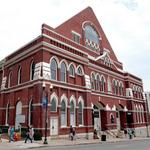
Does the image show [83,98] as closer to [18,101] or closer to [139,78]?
[18,101]

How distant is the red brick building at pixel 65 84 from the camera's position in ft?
85.3

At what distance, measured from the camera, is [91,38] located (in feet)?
141

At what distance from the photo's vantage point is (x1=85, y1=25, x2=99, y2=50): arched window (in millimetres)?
41569

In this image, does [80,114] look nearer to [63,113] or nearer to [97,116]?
[63,113]

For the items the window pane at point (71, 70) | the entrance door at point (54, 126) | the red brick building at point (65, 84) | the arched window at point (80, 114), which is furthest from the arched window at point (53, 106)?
the window pane at point (71, 70)

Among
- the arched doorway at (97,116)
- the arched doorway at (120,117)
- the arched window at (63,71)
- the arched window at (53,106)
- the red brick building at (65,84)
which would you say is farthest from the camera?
the arched doorway at (120,117)

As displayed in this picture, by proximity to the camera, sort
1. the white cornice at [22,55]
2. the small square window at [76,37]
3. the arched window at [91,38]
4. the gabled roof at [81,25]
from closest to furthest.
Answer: the white cornice at [22,55]
the gabled roof at [81,25]
the small square window at [76,37]
the arched window at [91,38]

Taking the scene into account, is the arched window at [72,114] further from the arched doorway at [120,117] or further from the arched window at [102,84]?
the arched doorway at [120,117]

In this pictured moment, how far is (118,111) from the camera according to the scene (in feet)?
144

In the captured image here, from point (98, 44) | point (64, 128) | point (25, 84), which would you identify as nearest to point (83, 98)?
point (64, 128)

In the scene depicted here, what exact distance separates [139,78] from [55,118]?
3437 centimetres

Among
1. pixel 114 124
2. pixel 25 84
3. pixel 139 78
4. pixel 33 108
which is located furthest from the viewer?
pixel 139 78

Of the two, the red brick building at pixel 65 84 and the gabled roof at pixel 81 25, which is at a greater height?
the gabled roof at pixel 81 25

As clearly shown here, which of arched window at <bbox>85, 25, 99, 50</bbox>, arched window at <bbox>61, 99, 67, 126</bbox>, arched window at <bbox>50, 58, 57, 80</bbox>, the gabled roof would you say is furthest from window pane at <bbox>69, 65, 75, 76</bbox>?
arched window at <bbox>85, 25, 99, 50</bbox>
